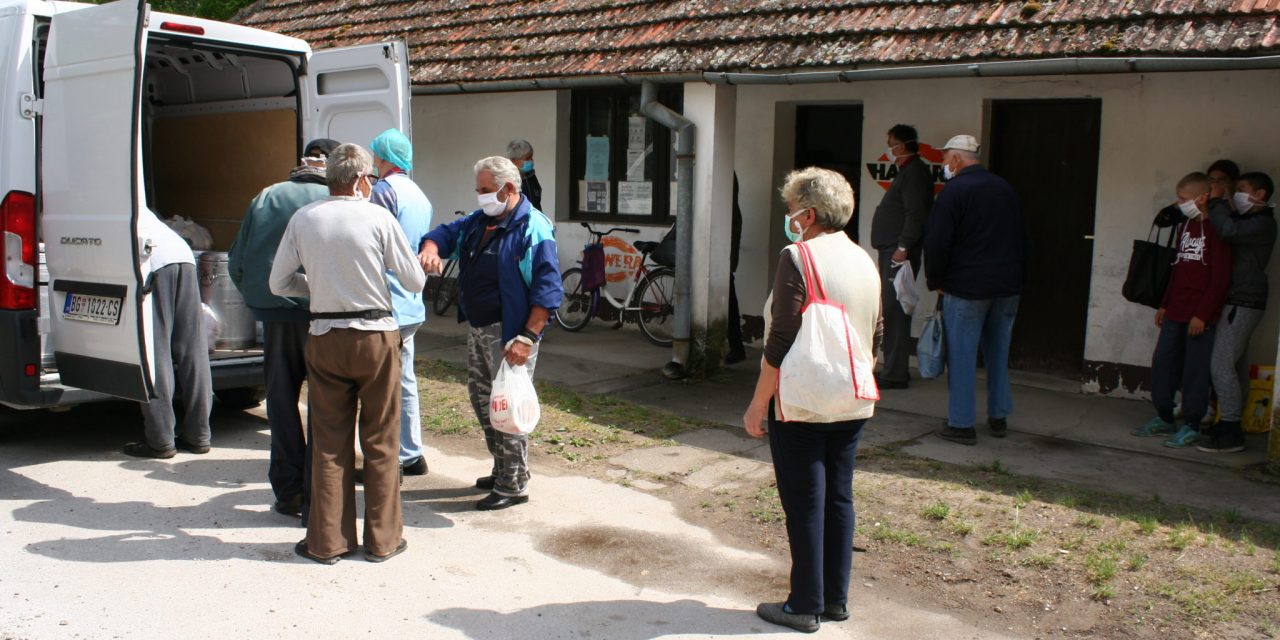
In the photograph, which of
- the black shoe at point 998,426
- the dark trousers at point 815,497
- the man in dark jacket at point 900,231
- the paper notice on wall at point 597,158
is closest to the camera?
the dark trousers at point 815,497

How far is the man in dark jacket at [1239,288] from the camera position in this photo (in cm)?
660

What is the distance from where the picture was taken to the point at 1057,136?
8586 mm

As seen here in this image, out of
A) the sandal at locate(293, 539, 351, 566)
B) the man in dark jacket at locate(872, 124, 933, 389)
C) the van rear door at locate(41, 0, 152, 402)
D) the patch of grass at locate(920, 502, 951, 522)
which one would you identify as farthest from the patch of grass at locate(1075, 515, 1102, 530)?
the van rear door at locate(41, 0, 152, 402)

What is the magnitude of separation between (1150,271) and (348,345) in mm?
5191

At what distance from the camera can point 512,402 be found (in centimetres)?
511

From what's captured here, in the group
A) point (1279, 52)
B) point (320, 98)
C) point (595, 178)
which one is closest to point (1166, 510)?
point (1279, 52)

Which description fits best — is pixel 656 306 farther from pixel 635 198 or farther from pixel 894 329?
pixel 894 329

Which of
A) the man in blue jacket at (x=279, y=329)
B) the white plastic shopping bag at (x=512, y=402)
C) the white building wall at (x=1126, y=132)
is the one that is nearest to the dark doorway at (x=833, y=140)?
the white building wall at (x=1126, y=132)

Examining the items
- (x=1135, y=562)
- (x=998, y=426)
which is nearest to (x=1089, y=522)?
(x=1135, y=562)

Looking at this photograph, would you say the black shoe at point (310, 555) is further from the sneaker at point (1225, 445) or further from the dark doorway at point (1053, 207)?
the dark doorway at point (1053, 207)

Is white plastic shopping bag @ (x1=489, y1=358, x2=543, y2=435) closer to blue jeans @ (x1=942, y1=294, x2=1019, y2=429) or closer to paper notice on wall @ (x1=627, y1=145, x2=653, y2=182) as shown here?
blue jeans @ (x1=942, y1=294, x2=1019, y2=429)

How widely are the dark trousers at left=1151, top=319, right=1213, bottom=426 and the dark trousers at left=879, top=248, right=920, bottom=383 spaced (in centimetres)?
185

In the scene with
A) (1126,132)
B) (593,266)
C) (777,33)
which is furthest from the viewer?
(593,266)

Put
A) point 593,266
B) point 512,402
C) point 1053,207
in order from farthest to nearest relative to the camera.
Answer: point 593,266, point 1053,207, point 512,402
